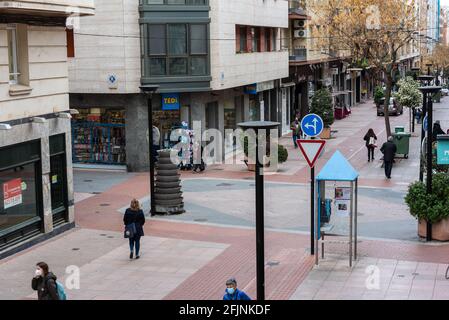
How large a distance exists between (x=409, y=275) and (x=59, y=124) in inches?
389

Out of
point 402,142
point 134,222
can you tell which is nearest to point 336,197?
point 134,222

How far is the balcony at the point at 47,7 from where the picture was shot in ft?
53.9

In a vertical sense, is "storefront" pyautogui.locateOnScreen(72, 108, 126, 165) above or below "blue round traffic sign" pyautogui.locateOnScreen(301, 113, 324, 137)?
below

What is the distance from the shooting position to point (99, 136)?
31.8 metres

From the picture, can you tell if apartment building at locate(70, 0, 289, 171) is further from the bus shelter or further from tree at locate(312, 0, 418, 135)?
the bus shelter

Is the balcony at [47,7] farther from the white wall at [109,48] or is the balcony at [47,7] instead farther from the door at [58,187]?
the white wall at [109,48]

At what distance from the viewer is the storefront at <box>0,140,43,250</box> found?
17.5 metres

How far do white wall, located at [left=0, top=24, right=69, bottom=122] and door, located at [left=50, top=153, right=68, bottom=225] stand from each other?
1397mm

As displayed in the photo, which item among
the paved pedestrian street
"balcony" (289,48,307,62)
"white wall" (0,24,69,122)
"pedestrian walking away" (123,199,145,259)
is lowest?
the paved pedestrian street

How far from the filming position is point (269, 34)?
42.2 metres

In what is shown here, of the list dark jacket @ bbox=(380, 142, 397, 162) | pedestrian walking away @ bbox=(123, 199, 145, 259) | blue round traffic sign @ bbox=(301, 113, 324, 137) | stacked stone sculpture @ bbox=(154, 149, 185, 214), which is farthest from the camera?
dark jacket @ bbox=(380, 142, 397, 162)

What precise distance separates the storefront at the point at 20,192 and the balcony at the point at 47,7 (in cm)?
317

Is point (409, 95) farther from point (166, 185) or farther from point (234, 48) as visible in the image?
point (166, 185)

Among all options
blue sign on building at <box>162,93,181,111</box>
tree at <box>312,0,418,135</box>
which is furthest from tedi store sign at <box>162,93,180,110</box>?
tree at <box>312,0,418,135</box>
